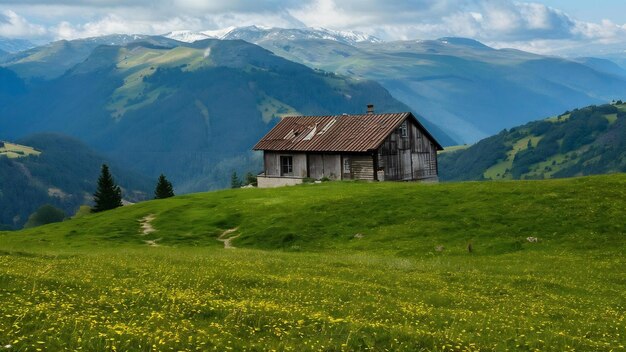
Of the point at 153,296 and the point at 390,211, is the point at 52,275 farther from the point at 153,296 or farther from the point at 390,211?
the point at 390,211

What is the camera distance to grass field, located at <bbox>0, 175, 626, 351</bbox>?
14.8 m

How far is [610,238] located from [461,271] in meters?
15.0

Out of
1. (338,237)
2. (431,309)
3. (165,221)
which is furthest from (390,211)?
(431,309)

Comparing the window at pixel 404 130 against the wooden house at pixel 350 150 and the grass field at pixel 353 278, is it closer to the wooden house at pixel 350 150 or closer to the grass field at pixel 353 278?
the wooden house at pixel 350 150

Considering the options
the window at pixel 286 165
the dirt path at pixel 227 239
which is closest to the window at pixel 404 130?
the window at pixel 286 165

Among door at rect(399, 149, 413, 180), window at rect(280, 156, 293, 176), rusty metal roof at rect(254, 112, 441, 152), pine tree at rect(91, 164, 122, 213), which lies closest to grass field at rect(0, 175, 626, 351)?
rusty metal roof at rect(254, 112, 441, 152)

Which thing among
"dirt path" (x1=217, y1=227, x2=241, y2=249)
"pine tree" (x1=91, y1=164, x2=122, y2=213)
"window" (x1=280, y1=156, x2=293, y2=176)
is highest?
"window" (x1=280, y1=156, x2=293, y2=176)

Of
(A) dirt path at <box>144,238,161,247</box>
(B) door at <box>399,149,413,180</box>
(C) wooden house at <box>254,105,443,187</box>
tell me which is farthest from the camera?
(B) door at <box>399,149,413,180</box>

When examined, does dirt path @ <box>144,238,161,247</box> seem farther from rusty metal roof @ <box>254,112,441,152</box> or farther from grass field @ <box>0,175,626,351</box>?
rusty metal roof @ <box>254,112,441,152</box>

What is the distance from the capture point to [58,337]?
42.5ft

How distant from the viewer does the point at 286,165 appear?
8719 cm

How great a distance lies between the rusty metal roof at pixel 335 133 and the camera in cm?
7919

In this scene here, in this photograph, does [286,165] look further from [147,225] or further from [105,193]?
[147,225]

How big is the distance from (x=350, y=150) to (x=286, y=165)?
13.2 m
